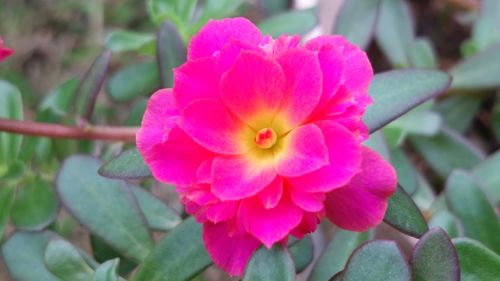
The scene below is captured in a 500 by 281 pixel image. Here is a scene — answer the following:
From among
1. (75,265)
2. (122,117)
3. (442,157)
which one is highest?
(75,265)

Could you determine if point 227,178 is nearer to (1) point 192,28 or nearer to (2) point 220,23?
(2) point 220,23

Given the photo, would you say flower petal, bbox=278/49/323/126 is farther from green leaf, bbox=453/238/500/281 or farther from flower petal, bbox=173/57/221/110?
green leaf, bbox=453/238/500/281

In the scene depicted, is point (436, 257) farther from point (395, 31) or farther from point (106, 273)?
point (395, 31)

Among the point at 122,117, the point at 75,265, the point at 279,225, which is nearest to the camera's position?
the point at 279,225

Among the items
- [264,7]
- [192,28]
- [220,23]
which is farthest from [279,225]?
[264,7]

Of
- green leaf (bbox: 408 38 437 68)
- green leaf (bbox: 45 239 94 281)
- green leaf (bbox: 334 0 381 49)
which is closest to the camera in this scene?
green leaf (bbox: 45 239 94 281)

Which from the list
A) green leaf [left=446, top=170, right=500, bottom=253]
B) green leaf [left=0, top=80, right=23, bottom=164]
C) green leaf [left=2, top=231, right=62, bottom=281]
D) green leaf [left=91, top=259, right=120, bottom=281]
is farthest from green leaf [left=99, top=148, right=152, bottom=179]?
green leaf [left=446, top=170, right=500, bottom=253]

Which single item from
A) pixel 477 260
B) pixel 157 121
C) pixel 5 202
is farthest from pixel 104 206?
pixel 477 260

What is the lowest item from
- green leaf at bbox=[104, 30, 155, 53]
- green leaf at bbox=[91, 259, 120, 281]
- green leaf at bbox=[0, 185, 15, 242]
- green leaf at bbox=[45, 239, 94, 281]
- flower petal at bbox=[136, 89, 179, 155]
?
green leaf at bbox=[0, 185, 15, 242]
